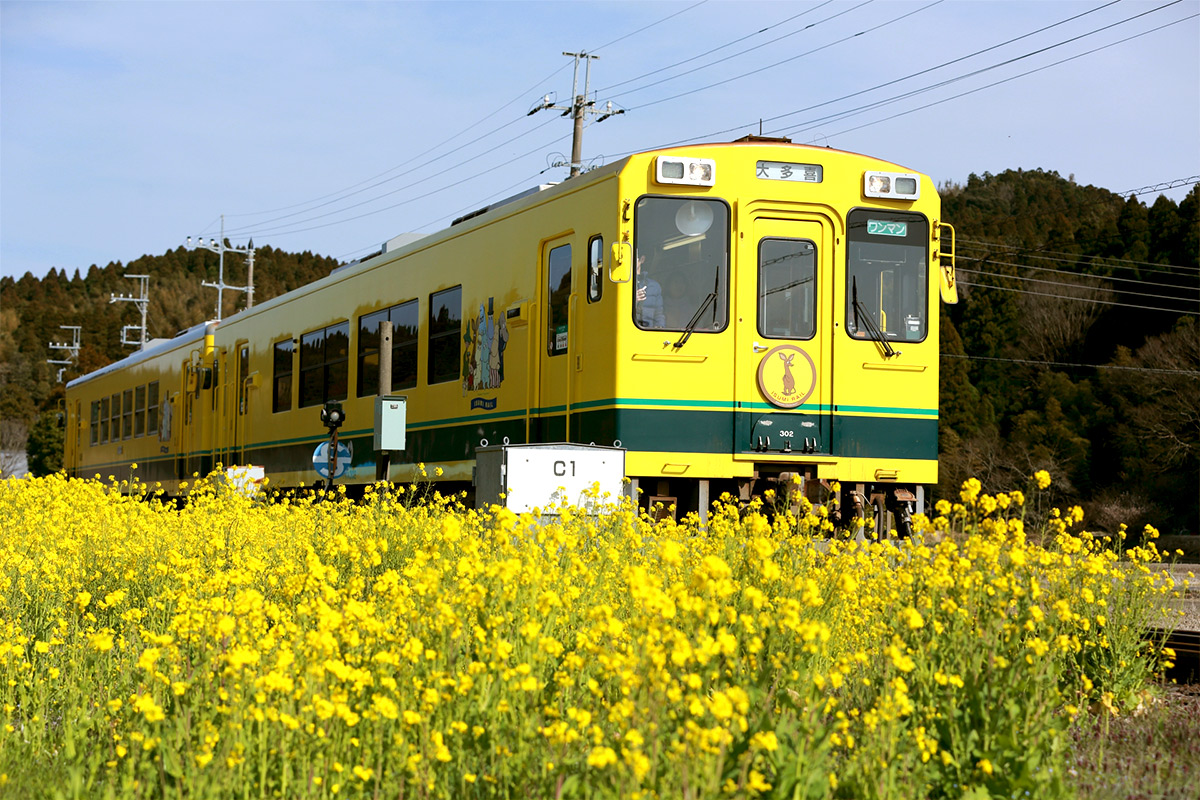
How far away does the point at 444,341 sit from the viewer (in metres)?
11.9

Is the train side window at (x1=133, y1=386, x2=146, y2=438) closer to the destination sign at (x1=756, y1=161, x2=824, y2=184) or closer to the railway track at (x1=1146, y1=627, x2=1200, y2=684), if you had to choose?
the destination sign at (x1=756, y1=161, x2=824, y2=184)

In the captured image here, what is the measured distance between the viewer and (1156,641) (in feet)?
19.4

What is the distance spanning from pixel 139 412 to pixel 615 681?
21.6m

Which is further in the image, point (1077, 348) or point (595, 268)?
point (1077, 348)

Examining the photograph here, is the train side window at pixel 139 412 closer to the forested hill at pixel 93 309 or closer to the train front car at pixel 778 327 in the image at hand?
the train front car at pixel 778 327

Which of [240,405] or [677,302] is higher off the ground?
[677,302]

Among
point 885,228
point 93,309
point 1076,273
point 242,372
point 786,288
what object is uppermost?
point 93,309

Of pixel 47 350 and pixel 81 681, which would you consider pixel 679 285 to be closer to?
pixel 81 681

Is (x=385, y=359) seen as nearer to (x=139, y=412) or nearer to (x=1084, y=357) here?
(x=139, y=412)

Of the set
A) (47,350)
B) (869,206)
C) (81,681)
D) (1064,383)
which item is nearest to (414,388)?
(869,206)

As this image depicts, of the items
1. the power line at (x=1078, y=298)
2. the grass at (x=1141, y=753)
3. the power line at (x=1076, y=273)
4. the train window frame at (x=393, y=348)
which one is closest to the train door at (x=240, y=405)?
the train window frame at (x=393, y=348)

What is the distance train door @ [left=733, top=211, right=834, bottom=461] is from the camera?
31.5 feet

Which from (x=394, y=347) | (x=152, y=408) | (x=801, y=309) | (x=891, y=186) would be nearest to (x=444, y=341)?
(x=394, y=347)

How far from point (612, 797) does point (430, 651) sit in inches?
37.1
